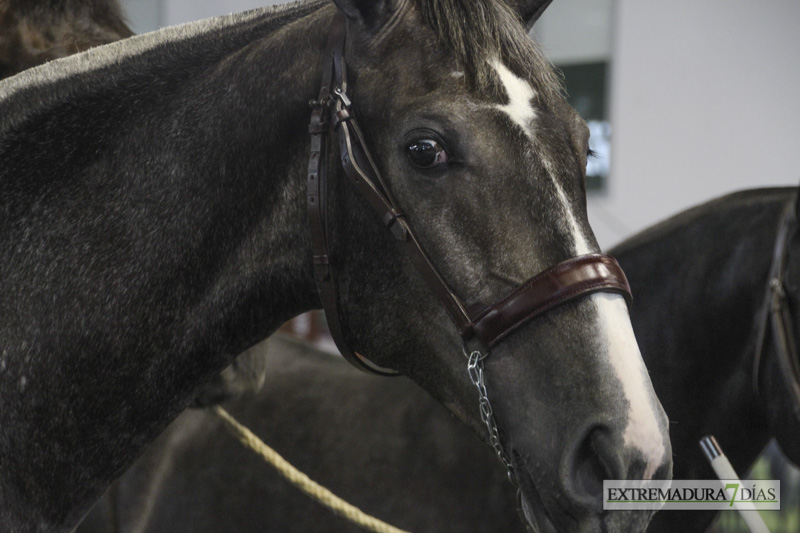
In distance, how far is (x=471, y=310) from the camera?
1.00 metres

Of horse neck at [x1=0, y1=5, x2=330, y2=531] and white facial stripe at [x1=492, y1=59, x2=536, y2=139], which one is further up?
white facial stripe at [x1=492, y1=59, x2=536, y2=139]

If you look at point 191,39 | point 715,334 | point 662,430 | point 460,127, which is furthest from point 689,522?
point 191,39

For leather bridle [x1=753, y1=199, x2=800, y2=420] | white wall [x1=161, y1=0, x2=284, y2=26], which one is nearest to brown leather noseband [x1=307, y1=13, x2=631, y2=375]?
leather bridle [x1=753, y1=199, x2=800, y2=420]

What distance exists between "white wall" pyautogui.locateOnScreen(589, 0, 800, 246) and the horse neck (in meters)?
5.90

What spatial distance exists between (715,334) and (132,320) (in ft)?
4.16

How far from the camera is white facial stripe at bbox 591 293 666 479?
0.90 m

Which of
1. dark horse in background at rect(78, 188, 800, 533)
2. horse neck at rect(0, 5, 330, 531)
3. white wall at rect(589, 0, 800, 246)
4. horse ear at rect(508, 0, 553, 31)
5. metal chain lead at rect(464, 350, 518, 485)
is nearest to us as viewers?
metal chain lead at rect(464, 350, 518, 485)

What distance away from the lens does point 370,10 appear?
1.07 metres

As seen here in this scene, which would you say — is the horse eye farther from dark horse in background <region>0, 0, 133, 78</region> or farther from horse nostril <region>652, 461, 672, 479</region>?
dark horse in background <region>0, 0, 133, 78</region>

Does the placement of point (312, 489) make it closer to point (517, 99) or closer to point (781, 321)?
point (517, 99)

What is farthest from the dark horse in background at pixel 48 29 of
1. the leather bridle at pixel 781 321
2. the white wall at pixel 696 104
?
the white wall at pixel 696 104

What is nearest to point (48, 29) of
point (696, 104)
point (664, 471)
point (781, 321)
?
point (664, 471)

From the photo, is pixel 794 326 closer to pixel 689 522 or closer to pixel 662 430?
pixel 689 522

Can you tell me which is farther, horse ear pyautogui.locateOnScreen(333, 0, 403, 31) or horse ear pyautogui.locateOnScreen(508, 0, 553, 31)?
horse ear pyautogui.locateOnScreen(508, 0, 553, 31)
